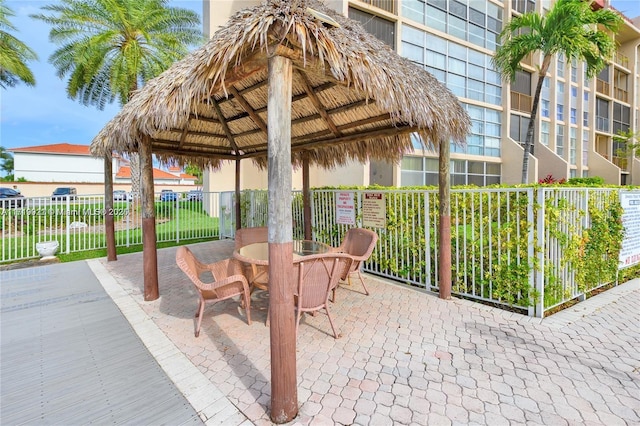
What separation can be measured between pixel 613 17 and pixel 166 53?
16.1 m

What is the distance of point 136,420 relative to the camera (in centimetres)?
238

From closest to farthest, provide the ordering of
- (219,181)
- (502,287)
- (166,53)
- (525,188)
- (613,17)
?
1. (525,188)
2. (502,287)
3. (613,17)
4. (166,53)
5. (219,181)

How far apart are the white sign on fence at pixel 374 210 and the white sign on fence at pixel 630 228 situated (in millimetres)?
4209

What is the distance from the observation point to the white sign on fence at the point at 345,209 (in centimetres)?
668

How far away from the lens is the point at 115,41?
12.6 meters

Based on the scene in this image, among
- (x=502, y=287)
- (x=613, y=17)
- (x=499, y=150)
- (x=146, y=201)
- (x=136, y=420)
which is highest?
(x=613, y=17)

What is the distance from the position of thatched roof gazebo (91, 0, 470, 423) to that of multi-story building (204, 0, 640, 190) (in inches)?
288

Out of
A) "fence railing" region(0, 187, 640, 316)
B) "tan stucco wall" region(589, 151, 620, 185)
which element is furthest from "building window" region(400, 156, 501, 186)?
"tan stucco wall" region(589, 151, 620, 185)

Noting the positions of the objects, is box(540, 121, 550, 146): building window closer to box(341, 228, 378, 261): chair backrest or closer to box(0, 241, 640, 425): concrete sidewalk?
box(0, 241, 640, 425): concrete sidewalk

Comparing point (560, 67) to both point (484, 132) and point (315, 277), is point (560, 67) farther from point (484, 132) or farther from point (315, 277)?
point (315, 277)

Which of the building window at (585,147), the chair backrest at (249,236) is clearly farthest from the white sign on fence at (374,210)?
the building window at (585,147)

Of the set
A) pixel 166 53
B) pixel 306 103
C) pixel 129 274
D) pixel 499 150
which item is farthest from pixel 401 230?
pixel 499 150

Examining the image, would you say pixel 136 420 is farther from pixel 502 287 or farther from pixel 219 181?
pixel 219 181

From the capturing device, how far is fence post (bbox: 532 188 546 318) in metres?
4.03
